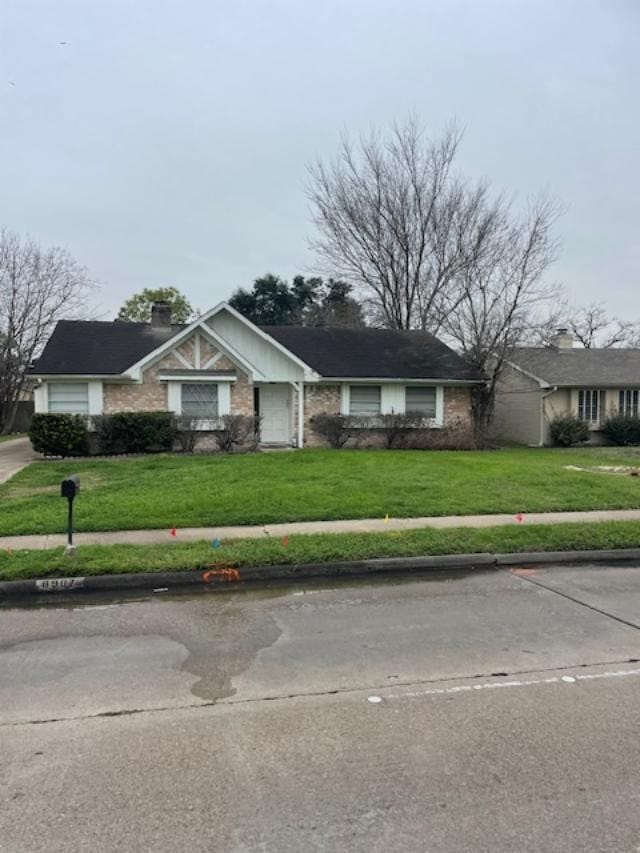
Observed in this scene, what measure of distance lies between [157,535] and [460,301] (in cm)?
2205

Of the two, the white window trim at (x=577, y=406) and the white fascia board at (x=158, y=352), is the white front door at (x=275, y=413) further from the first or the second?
the white window trim at (x=577, y=406)

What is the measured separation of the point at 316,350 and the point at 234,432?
246 inches

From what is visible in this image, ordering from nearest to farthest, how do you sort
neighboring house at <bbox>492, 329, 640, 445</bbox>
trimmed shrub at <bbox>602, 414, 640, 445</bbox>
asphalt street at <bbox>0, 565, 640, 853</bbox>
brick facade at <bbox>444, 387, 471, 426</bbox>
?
asphalt street at <bbox>0, 565, 640, 853</bbox> < brick facade at <bbox>444, 387, 471, 426</bbox> < trimmed shrub at <bbox>602, 414, 640, 445</bbox> < neighboring house at <bbox>492, 329, 640, 445</bbox>

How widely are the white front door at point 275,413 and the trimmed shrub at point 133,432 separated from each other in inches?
159

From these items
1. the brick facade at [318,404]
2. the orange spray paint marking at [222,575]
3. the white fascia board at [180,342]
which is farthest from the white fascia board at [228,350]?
the orange spray paint marking at [222,575]

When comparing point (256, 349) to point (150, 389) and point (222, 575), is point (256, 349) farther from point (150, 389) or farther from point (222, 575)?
point (222, 575)

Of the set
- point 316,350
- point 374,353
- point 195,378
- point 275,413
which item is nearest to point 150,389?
point 195,378

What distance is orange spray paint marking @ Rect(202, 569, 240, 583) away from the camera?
280 inches

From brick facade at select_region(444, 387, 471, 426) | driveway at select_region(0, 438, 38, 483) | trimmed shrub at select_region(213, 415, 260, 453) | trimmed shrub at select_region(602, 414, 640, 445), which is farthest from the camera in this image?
trimmed shrub at select_region(602, 414, 640, 445)

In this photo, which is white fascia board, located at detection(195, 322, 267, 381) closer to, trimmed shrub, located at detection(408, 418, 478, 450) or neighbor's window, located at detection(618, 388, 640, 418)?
trimmed shrub, located at detection(408, 418, 478, 450)

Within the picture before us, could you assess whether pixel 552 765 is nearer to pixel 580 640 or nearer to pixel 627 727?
pixel 627 727

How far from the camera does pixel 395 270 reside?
1357 inches

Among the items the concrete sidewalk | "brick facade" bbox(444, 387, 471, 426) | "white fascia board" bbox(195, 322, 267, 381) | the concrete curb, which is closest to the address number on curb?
the concrete curb

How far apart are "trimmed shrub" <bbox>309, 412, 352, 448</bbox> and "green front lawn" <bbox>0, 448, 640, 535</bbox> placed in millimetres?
4777
